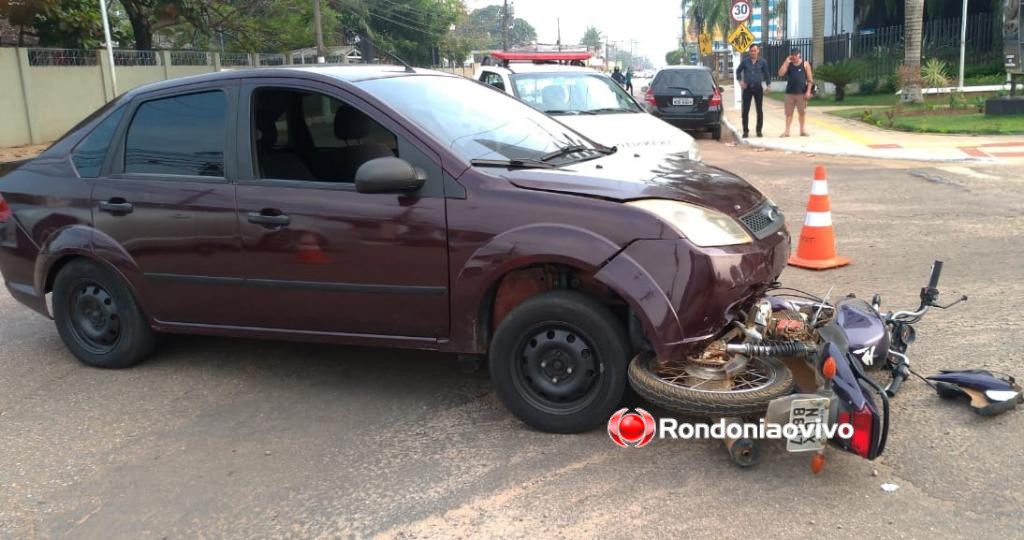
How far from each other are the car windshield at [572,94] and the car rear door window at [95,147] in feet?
20.7

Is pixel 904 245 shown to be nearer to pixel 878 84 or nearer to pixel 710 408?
pixel 710 408

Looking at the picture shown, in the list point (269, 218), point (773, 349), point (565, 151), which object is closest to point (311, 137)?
point (269, 218)

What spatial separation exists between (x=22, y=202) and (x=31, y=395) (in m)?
1.19

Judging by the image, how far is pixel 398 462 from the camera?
3910 millimetres

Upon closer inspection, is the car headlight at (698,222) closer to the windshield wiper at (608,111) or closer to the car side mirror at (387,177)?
the car side mirror at (387,177)

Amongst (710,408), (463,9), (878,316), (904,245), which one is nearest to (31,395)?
(710,408)

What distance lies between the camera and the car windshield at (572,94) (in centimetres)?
1085

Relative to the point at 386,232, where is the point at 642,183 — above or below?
above

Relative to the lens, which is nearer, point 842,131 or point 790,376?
point 790,376

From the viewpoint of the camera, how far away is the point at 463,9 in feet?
238

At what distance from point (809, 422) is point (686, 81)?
16.7 metres

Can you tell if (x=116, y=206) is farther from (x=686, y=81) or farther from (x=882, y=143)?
(x=686, y=81)

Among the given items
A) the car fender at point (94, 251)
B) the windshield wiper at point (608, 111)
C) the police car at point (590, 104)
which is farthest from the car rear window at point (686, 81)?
the car fender at point (94, 251)

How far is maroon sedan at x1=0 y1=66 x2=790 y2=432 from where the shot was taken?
12.7ft
